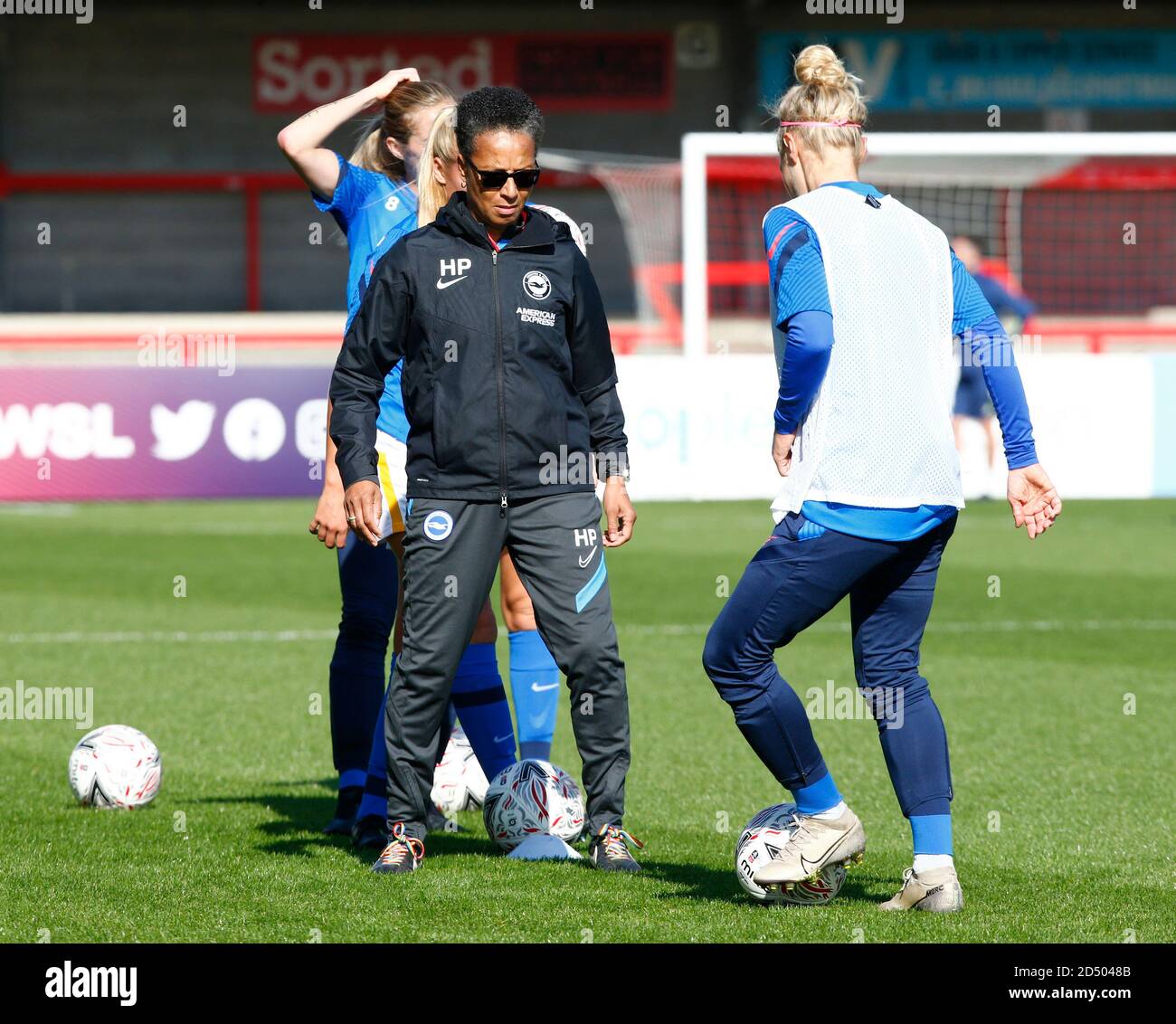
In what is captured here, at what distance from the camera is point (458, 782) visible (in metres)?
5.64

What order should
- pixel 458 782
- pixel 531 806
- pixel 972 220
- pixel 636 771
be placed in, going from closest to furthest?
pixel 531 806 → pixel 458 782 → pixel 636 771 → pixel 972 220

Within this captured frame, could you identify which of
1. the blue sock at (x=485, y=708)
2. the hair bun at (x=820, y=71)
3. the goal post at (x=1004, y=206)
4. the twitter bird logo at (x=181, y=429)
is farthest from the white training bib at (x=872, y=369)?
the twitter bird logo at (x=181, y=429)

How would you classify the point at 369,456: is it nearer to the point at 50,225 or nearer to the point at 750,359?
the point at 750,359

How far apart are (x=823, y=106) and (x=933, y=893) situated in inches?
71.5

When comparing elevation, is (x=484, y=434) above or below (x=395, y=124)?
below

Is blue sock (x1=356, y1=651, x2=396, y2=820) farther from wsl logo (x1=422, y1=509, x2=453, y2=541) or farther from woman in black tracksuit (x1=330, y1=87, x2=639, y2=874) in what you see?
wsl logo (x1=422, y1=509, x2=453, y2=541)

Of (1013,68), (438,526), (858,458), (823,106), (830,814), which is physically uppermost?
(1013,68)

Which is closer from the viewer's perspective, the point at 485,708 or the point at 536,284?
the point at 536,284

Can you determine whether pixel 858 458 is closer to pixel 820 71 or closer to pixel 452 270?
pixel 820 71

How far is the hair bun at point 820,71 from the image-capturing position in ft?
13.5

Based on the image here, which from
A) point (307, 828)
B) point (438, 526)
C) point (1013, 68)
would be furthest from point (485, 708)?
point (1013, 68)
